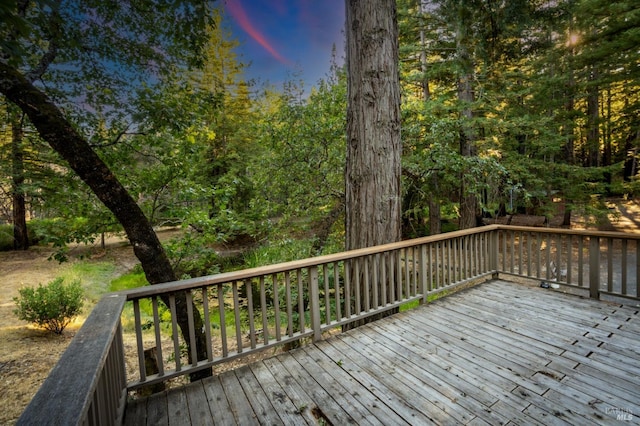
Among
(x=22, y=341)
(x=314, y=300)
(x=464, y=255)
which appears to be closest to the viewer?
(x=314, y=300)

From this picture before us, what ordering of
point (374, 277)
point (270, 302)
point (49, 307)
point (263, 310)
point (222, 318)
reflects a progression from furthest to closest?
point (270, 302)
point (49, 307)
point (374, 277)
point (263, 310)
point (222, 318)

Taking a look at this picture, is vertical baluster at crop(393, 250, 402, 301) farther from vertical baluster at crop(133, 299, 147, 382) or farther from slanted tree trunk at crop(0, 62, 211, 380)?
vertical baluster at crop(133, 299, 147, 382)

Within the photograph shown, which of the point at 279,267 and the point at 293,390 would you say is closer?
the point at 293,390

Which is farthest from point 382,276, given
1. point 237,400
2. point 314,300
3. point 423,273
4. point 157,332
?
point 157,332

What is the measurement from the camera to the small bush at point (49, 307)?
519cm

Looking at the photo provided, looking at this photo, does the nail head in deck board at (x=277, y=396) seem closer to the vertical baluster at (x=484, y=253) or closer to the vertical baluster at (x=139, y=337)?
the vertical baluster at (x=139, y=337)

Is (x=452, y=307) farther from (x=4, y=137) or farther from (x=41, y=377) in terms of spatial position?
(x=4, y=137)

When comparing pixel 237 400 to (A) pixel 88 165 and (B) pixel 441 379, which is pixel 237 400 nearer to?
(B) pixel 441 379

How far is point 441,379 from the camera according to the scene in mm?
2256

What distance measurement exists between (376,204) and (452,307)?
1.57 meters

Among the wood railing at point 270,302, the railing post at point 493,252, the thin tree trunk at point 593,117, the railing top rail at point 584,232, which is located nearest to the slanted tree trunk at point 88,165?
the wood railing at point 270,302

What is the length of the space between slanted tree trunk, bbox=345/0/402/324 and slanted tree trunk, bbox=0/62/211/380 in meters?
2.32

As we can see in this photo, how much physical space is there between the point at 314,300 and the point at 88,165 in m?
2.66

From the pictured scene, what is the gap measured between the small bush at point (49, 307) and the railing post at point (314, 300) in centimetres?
516
